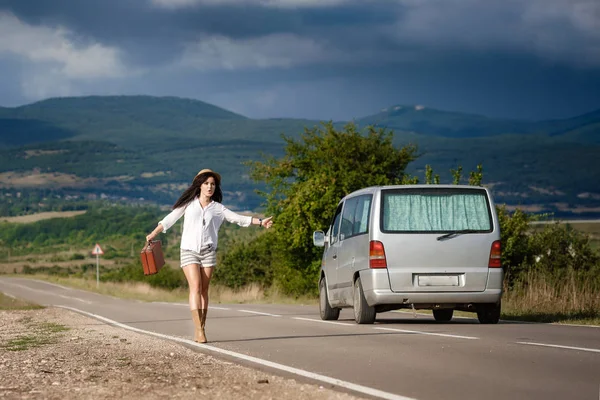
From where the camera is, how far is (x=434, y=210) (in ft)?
55.0

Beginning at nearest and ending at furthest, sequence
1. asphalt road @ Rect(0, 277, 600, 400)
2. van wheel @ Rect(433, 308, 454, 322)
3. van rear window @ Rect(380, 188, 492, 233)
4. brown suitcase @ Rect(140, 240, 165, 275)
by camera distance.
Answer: asphalt road @ Rect(0, 277, 600, 400)
brown suitcase @ Rect(140, 240, 165, 275)
van rear window @ Rect(380, 188, 492, 233)
van wheel @ Rect(433, 308, 454, 322)

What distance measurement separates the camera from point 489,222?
16.8 metres

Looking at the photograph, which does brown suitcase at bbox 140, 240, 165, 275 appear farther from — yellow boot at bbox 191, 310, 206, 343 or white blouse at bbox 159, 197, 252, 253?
yellow boot at bbox 191, 310, 206, 343

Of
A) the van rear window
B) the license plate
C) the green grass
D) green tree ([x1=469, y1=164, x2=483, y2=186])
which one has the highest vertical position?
green tree ([x1=469, y1=164, x2=483, y2=186])

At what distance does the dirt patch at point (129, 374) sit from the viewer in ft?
29.0

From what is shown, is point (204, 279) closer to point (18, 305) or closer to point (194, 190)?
point (194, 190)

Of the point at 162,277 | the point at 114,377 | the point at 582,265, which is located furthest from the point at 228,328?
the point at 162,277

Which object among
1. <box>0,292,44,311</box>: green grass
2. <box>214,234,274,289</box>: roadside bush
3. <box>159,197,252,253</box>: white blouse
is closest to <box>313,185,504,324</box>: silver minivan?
<box>159,197,252,253</box>: white blouse

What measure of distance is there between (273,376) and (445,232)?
6.94m

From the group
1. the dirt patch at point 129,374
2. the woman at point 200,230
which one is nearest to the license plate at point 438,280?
the woman at point 200,230

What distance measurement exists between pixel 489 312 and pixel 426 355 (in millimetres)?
5492

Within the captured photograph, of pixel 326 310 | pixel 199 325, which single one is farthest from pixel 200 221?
→ pixel 326 310

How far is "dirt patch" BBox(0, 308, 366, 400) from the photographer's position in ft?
29.0

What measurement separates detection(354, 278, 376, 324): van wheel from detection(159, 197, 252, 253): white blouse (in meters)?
3.49
